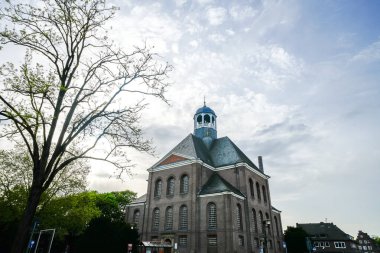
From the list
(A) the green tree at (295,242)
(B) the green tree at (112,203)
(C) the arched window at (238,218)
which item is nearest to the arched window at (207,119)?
(C) the arched window at (238,218)

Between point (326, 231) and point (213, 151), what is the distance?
1880 inches

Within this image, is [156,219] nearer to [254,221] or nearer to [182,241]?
[182,241]

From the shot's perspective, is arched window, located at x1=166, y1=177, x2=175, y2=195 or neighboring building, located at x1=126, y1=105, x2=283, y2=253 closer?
neighboring building, located at x1=126, y1=105, x2=283, y2=253

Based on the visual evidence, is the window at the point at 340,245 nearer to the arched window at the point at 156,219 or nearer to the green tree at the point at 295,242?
the green tree at the point at 295,242

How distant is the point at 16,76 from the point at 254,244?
28672mm

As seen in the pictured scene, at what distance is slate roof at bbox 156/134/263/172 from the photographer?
3469 cm

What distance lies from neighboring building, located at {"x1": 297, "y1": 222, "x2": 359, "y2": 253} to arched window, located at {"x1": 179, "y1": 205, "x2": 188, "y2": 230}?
44669 millimetres

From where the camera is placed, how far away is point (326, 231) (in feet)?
217

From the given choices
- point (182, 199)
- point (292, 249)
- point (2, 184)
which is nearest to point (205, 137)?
point (182, 199)

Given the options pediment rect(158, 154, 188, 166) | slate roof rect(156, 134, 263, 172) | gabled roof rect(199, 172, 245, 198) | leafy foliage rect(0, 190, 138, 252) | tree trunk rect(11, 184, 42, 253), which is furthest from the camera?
slate roof rect(156, 134, 263, 172)

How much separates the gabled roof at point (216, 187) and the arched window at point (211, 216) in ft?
5.05

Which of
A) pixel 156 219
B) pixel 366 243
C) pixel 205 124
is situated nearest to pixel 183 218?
pixel 156 219

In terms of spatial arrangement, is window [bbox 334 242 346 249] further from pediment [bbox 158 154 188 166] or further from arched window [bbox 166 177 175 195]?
pediment [bbox 158 154 188 166]

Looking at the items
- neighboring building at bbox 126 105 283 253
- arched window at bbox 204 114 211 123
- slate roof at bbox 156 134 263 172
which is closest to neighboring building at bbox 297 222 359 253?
neighboring building at bbox 126 105 283 253
